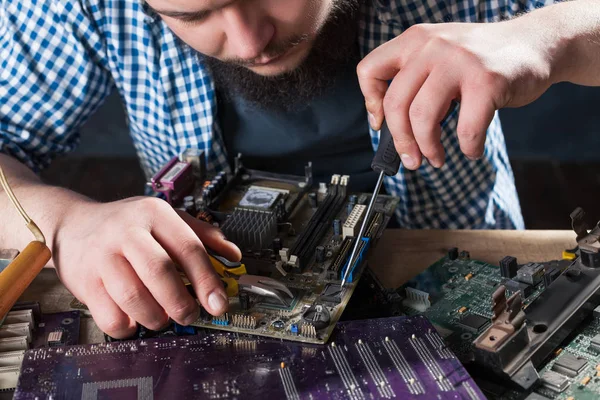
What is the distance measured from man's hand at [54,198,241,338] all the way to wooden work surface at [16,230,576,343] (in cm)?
18

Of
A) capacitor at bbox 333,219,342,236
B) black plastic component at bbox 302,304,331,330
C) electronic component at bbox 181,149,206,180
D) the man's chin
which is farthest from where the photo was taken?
electronic component at bbox 181,149,206,180

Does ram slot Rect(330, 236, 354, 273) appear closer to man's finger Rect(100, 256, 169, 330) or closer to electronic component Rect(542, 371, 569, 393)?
man's finger Rect(100, 256, 169, 330)

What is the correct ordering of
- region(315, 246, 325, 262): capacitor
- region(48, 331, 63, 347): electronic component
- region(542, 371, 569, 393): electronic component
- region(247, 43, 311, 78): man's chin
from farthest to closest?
region(247, 43, 311, 78): man's chin, region(315, 246, 325, 262): capacitor, region(48, 331, 63, 347): electronic component, region(542, 371, 569, 393): electronic component

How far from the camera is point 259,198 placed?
1995mm

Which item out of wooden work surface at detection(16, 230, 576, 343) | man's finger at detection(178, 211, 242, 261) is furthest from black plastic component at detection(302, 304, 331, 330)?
wooden work surface at detection(16, 230, 576, 343)

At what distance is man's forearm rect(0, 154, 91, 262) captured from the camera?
1907 mm

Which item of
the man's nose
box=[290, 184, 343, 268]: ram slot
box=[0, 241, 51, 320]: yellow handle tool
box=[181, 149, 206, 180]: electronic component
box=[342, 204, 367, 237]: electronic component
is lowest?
box=[0, 241, 51, 320]: yellow handle tool

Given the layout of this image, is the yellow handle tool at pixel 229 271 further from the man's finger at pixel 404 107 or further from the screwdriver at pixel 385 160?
the man's finger at pixel 404 107

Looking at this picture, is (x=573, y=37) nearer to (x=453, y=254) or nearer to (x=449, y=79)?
(x=449, y=79)

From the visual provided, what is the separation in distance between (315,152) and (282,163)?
123mm

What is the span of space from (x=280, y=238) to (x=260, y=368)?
466 mm

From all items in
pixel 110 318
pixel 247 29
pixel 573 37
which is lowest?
pixel 110 318

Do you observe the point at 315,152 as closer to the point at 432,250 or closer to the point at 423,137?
the point at 432,250

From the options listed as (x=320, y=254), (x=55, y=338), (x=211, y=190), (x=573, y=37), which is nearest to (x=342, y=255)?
(x=320, y=254)
